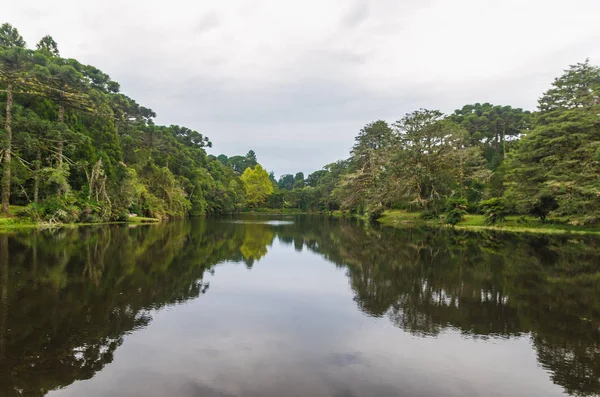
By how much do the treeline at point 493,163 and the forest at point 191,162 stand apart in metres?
0.13

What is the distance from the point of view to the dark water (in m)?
5.46

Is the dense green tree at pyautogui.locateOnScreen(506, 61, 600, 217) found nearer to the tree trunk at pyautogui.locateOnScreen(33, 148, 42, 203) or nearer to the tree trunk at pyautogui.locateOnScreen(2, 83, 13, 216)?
the tree trunk at pyautogui.locateOnScreen(33, 148, 42, 203)

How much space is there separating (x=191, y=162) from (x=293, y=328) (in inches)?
2443

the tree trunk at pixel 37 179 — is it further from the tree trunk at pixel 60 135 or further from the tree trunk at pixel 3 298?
the tree trunk at pixel 3 298

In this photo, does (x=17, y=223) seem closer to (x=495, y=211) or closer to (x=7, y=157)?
(x=7, y=157)

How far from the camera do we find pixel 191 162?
218ft

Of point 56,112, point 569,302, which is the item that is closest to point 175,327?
point 569,302

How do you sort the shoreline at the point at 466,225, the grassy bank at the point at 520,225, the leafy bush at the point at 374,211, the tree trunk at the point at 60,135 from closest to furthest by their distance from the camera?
1. the shoreline at the point at 466,225
2. the grassy bank at the point at 520,225
3. the tree trunk at the point at 60,135
4. the leafy bush at the point at 374,211

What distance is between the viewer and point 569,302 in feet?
32.6

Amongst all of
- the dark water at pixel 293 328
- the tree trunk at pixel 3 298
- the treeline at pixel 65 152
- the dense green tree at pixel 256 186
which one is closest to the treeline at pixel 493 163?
the dark water at pixel 293 328

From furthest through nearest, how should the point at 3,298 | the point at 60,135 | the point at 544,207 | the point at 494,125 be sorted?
the point at 494,125 → the point at 544,207 → the point at 60,135 → the point at 3,298

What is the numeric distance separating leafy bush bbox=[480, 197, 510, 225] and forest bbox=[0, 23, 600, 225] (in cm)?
10

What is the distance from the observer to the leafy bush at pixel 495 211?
34.8 m

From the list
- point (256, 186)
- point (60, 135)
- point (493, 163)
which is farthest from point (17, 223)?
point (256, 186)
